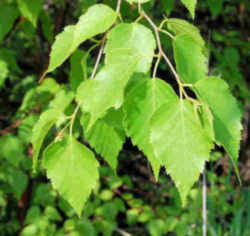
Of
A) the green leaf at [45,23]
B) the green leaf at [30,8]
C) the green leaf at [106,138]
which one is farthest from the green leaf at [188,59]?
the green leaf at [45,23]

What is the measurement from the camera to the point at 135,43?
598 mm

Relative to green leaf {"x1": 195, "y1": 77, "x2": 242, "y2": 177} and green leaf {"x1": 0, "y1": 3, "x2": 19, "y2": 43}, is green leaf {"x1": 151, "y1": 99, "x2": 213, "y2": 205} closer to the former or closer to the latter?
green leaf {"x1": 195, "y1": 77, "x2": 242, "y2": 177}

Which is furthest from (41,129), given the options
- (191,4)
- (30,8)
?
(30,8)

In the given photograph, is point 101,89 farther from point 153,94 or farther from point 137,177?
point 137,177

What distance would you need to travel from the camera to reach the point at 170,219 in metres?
1.95

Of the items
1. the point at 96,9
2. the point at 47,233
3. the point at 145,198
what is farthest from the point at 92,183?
the point at 145,198

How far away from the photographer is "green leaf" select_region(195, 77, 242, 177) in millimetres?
549

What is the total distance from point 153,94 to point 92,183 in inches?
6.7

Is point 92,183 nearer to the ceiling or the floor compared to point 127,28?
nearer to the floor

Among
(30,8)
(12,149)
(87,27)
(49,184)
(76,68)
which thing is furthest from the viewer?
(49,184)

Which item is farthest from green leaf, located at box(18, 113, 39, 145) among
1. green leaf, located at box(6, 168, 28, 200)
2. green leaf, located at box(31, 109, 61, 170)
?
green leaf, located at box(31, 109, 61, 170)

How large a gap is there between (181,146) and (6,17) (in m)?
0.99

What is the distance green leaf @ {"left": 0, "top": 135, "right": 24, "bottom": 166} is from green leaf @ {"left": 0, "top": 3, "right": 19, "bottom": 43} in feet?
1.41

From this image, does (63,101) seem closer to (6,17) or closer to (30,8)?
(30,8)
